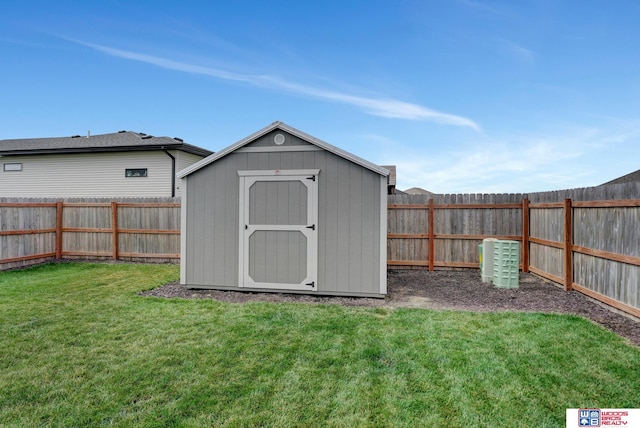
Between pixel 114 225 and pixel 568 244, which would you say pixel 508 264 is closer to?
pixel 568 244

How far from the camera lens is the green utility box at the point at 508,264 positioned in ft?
21.2

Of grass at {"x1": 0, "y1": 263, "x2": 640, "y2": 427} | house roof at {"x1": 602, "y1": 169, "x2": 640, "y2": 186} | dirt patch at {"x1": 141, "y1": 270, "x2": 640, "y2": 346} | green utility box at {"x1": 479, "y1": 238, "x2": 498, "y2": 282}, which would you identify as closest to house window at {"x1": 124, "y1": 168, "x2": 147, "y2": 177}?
dirt patch at {"x1": 141, "y1": 270, "x2": 640, "y2": 346}

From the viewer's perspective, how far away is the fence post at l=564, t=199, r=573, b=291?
608 centimetres

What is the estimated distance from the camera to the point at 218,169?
6383 millimetres

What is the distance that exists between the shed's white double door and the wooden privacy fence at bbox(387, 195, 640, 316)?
3.57 m

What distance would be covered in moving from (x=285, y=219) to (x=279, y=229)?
214 mm

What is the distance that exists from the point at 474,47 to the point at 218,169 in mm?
6917

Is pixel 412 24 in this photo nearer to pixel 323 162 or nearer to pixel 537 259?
pixel 323 162

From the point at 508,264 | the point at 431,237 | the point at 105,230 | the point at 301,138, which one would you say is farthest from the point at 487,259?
the point at 105,230

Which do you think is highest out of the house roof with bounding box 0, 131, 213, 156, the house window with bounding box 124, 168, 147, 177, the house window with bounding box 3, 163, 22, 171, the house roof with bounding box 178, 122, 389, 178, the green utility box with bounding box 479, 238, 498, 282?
the house roof with bounding box 0, 131, 213, 156

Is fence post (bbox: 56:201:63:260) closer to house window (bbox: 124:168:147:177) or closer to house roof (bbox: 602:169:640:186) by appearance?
house window (bbox: 124:168:147:177)

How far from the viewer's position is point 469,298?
5809 millimetres
